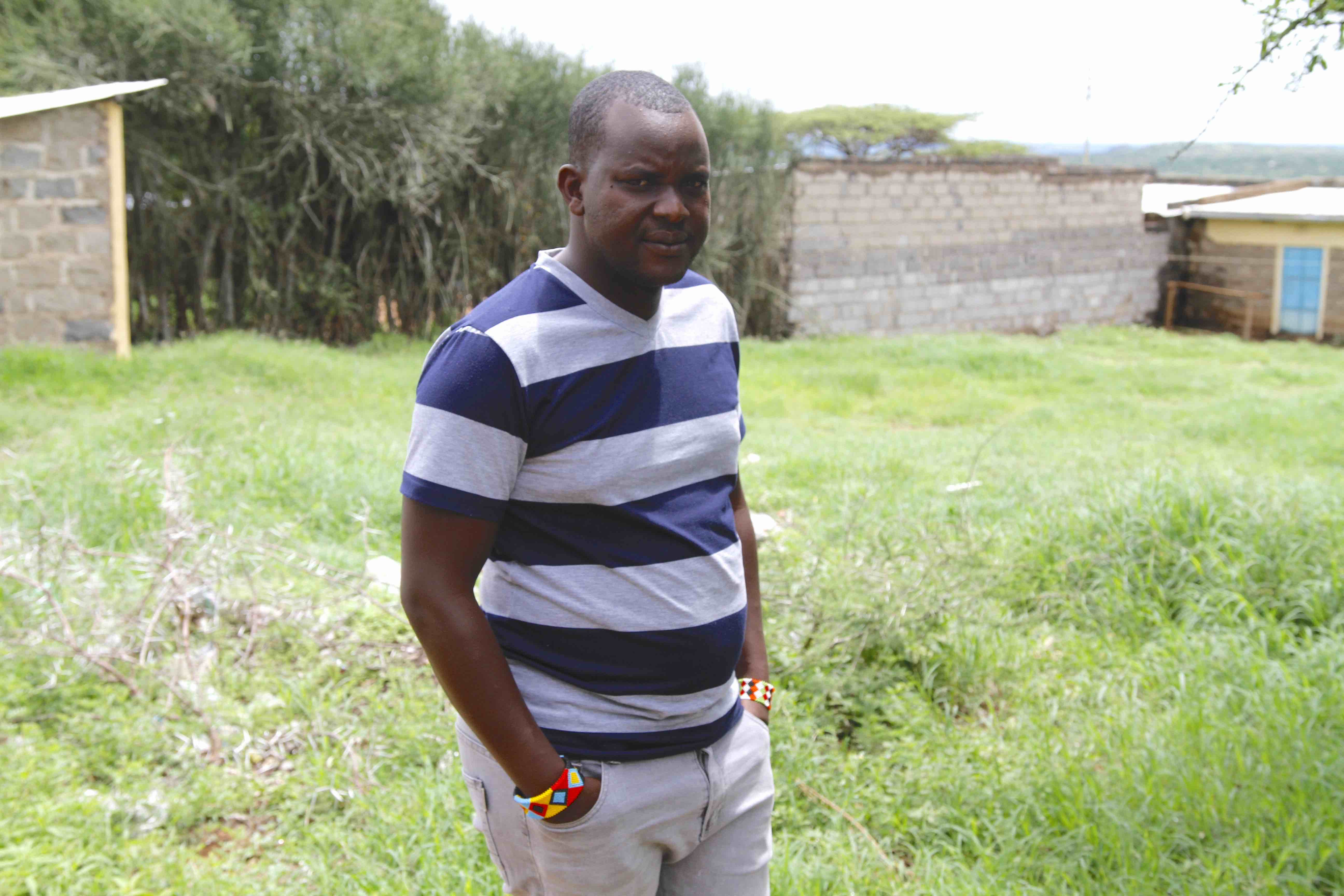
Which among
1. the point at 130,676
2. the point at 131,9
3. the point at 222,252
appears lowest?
the point at 130,676

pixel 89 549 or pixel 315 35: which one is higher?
pixel 315 35

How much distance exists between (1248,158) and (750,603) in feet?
270

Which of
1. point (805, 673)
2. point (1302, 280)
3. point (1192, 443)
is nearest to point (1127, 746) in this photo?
point (805, 673)

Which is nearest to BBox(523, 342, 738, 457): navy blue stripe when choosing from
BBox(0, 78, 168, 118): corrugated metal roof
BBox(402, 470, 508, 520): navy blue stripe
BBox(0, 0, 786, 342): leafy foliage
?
BBox(402, 470, 508, 520): navy blue stripe

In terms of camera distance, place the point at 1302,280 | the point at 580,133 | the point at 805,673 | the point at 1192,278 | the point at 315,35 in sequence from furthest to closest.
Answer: the point at 1192,278, the point at 1302,280, the point at 315,35, the point at 805,673, the point at 580,133

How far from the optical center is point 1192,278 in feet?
60.6

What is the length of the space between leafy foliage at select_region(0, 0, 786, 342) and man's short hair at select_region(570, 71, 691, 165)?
31.1 ft

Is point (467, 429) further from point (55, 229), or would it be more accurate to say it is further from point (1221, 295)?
point (1221, 295)

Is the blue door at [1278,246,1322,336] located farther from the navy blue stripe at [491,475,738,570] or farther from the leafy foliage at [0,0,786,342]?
the navy blue stripe at [491,475,738,570]

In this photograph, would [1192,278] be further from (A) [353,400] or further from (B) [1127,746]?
(B) [1127,746]

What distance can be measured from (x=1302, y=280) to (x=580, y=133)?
18057 mm

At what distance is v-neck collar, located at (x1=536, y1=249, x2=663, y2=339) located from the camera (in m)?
1.55

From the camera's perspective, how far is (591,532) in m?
1.53

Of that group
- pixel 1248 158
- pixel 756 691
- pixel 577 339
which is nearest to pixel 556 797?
pixel 756 691
